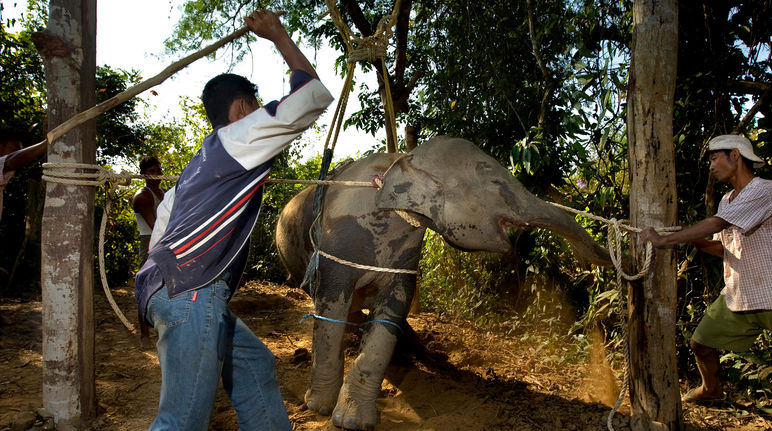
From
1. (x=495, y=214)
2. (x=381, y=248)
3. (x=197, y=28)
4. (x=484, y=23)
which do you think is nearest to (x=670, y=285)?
(x=495, y=214)

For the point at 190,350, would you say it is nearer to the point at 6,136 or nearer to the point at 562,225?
the point at 562,225

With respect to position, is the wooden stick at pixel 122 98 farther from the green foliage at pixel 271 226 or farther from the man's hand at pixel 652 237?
the green foliage at pixel 271 226

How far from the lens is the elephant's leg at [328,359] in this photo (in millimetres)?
3375

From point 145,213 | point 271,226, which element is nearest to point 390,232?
point 145,213

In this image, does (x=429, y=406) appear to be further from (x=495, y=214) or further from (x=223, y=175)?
(x=223, y=175)

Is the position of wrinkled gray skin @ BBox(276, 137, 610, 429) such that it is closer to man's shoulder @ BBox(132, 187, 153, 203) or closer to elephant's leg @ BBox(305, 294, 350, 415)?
elephant's leg @ BBox(305, 294, 350, 415)

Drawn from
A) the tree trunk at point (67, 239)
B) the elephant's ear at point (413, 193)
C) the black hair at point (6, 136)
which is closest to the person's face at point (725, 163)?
the elephant's ear at point (413, 193)

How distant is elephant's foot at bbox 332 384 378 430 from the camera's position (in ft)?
9.93

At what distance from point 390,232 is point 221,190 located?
1.68 metres

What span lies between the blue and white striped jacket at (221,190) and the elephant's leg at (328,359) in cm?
148

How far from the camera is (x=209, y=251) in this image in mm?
1938

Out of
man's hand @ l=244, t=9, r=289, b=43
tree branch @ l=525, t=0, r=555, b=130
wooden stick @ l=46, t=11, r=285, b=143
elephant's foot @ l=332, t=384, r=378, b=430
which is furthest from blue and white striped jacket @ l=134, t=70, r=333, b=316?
tree branch @ l=525, t=0, r=555, b=130

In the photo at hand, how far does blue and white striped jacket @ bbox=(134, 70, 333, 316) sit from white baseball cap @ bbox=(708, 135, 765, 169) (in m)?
2.51

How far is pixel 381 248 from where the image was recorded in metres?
3.47
